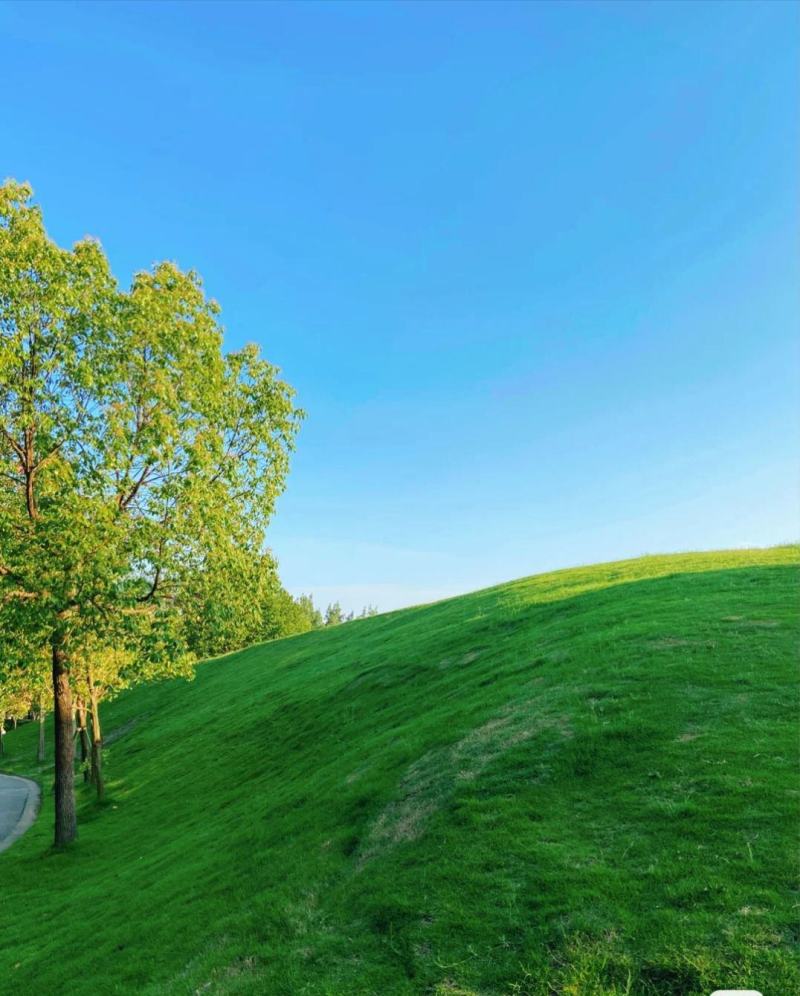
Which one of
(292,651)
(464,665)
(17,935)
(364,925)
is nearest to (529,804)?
(364,925)

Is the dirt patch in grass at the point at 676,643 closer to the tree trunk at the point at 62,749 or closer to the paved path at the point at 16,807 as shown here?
the tree trunk at the point at 62,749

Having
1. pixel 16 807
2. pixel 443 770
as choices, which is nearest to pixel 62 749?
pixel 443 770

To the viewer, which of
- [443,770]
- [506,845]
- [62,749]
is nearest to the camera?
[506,845]

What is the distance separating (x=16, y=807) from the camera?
4650 cm

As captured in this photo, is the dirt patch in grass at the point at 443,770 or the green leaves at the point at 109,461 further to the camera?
the green leaves at the point at 109,461

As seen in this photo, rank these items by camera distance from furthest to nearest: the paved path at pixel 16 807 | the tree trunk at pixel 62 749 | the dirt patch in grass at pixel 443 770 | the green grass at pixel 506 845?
the paved path at pixel 16 807 → the tree trunk at pixel 62 749 → the dirt patch in grass at pixel 443 770 → the green grass at pixel 506 845

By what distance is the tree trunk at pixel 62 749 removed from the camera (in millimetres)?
26578

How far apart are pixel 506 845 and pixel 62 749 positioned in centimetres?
2363

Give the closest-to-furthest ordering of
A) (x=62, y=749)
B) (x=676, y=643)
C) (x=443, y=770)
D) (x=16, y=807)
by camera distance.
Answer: (x=443, y=770) → (x=676, y=643) → (x=62, y=749) → (x=16, y=807)

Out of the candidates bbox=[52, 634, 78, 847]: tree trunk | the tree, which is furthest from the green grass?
the tree

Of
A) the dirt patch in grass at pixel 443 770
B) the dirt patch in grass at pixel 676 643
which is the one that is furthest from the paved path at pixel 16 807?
the dirt patch in grass at pixel 676 643

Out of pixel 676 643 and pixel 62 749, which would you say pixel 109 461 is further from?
pixel 676 643

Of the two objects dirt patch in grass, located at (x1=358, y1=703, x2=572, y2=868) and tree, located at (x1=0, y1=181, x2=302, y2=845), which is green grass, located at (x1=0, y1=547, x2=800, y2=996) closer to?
dirt patch in grass, located at (x1=358, y1=703, x2=572, y2=868)

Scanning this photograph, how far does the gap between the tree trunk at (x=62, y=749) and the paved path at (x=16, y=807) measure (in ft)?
30.1
